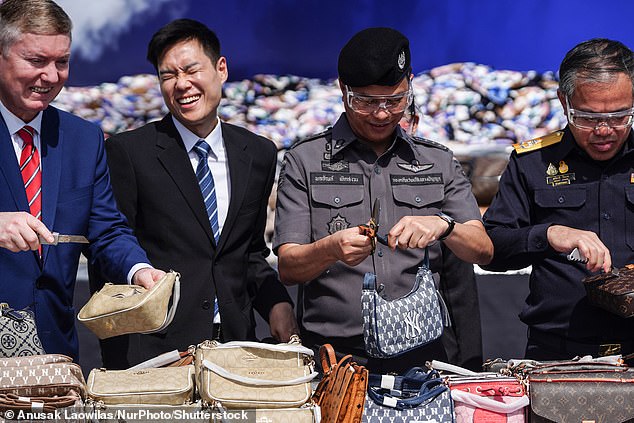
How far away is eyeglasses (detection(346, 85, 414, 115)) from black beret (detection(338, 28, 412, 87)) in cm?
4

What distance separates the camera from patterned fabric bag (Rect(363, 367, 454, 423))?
2.54m

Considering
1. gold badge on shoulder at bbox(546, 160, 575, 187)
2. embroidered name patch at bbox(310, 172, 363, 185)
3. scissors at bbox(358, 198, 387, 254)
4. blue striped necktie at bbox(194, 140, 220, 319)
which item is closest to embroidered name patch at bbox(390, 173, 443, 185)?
embroidered name patch at bbox(310, 172, 363, 185)

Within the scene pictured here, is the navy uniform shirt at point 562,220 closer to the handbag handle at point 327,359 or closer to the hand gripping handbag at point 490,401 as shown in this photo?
the hand gripping handbag at point 490,401

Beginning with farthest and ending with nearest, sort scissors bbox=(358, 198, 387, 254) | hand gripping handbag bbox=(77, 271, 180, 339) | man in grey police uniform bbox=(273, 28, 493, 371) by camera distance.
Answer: man in grey police uniform bbox=(273, 28, 493, 371)
scissors bbox=(358, 198, 387, 254)
hand gripping handbag bbox=(77, 271, 180, 339)

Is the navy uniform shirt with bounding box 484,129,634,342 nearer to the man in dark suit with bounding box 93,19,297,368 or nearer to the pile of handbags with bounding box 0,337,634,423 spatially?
the pile of handbags with bounding box 0,337,634,423

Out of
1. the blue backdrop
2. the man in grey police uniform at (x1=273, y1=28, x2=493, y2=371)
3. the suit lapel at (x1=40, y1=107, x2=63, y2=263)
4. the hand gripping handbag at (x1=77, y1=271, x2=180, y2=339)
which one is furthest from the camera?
the blue backdrop

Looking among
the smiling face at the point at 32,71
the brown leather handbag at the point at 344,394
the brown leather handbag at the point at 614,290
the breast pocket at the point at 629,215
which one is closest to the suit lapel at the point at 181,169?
the smiling face at the point at 32,71

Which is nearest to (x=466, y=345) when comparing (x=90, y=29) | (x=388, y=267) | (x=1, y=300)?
(x=388, y=267)

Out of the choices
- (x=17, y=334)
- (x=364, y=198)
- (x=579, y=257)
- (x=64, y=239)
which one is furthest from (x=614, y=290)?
(x=17, y=334)

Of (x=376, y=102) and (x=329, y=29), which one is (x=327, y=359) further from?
(x=329, y=29)

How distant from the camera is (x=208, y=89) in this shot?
11.0 feet

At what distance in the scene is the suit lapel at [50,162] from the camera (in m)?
2.93

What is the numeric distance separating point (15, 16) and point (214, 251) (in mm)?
928

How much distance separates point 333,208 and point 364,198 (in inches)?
3.9
